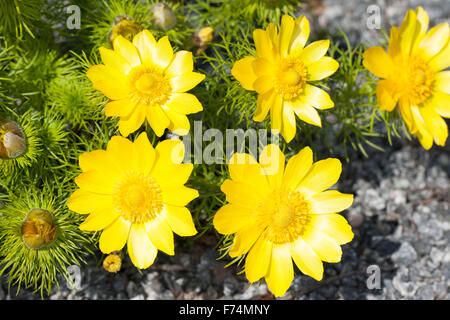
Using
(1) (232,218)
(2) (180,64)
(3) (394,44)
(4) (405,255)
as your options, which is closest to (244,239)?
(1) (232,218)

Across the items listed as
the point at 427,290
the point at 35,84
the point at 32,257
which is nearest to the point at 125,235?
the point at 32,257

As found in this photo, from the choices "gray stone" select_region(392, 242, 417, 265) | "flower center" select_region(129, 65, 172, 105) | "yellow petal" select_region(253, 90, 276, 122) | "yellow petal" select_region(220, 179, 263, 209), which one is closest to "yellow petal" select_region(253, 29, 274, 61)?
"yellow petal" select_region(253, 90, 276, 122)

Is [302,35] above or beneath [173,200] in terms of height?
above

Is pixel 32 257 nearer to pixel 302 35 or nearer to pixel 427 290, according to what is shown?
pixel 302 35

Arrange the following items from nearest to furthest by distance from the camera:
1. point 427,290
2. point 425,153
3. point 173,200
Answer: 1. point 173,200
2. point 427,290
3. point 425,153

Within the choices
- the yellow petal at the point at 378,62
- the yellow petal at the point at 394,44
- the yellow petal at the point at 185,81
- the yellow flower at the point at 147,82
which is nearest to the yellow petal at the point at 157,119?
the yellow flower at the point at 147,82

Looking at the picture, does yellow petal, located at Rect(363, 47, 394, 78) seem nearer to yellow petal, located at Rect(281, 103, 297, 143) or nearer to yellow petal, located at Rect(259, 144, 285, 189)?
yellow petal, located at Rect(281, 103, 297, 143)

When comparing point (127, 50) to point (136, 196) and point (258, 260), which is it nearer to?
point (136, 196)
